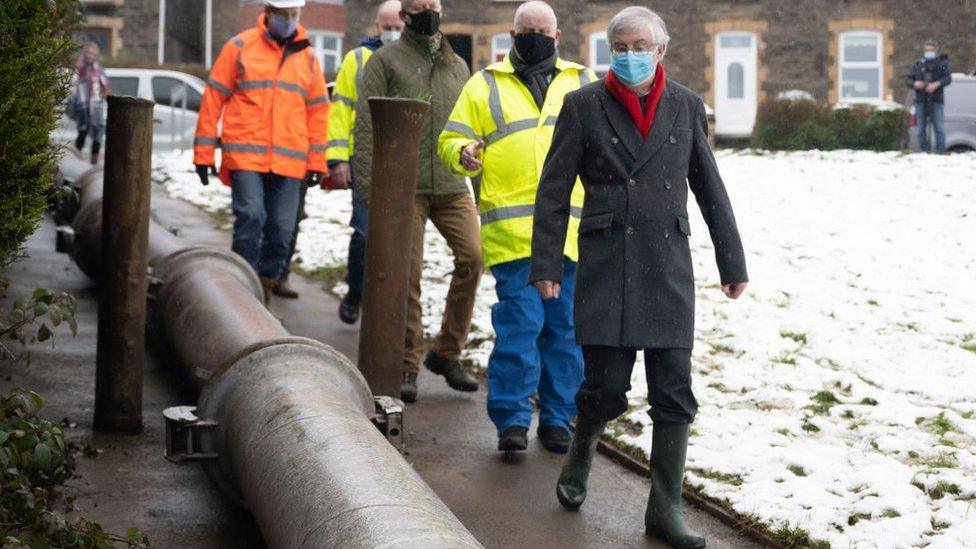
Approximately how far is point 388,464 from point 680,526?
1402 millimetres

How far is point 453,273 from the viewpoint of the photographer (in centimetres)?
747

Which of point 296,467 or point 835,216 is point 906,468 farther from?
point 835,216

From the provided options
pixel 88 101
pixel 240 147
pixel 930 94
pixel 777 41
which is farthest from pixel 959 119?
pixel 240 147

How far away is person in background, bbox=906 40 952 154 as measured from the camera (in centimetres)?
2131

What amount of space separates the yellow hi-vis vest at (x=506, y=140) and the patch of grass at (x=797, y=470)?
1.52 metres

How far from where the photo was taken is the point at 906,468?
19.6ft

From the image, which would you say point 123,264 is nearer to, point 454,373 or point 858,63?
point 454,373

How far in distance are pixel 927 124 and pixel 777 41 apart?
1128cm

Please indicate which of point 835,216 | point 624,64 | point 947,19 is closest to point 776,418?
point 624,64

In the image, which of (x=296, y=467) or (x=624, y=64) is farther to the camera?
(x=624, y=64)

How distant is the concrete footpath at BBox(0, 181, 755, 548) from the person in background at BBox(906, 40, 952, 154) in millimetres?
15349

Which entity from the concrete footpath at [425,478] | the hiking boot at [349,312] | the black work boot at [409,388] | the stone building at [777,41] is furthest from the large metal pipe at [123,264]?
the stone building at [777,41]

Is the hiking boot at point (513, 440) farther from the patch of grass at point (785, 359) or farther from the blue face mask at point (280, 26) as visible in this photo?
the blue face mask at point (280, 26)

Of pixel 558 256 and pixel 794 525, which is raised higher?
pixel 558 256
